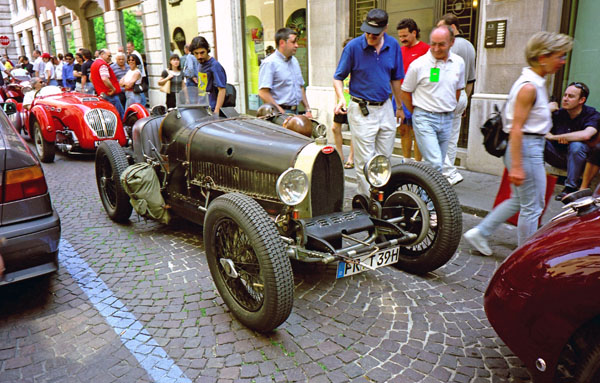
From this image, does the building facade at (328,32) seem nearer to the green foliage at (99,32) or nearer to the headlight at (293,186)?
the green foliage at (99,32)

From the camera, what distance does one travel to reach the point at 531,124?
3.53 metres

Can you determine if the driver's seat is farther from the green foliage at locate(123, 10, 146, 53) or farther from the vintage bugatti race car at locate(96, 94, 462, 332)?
the green foliage at locate(123, 10, 146, 53)

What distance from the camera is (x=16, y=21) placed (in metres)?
33.5

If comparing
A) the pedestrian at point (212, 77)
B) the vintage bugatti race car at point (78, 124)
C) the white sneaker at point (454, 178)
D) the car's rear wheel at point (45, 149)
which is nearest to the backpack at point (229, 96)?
the pedestrian at point (212, 77)

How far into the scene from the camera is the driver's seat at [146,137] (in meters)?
4.91

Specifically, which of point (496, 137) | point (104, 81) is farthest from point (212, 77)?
point (104, 81)

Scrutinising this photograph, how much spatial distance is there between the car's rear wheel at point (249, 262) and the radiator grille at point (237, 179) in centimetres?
60

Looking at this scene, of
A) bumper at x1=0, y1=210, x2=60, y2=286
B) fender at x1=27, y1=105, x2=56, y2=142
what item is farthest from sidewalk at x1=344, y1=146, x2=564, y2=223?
fender at x1=27, y1=105, x2=56, y2=142

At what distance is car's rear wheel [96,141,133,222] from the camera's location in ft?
16.1

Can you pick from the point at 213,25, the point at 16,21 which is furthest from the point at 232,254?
the point at 16,21

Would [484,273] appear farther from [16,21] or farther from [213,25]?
[16,21]

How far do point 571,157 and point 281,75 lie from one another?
3.52 m

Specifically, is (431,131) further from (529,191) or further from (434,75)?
(529,191)

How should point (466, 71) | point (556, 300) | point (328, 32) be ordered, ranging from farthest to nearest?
point (328, 32)
point (466, 71)
point (556, 300)
